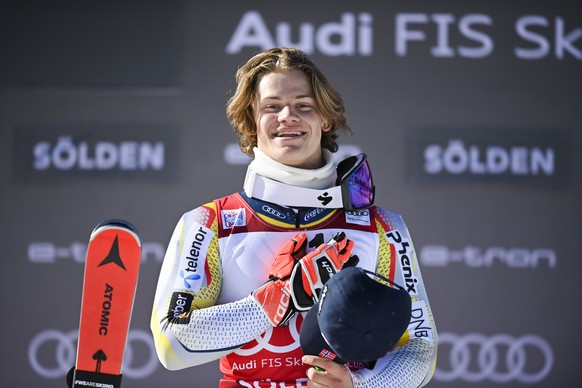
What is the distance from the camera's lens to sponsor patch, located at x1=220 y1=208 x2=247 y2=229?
228cm

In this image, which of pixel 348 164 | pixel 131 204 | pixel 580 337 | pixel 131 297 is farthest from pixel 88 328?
pixel 580 337

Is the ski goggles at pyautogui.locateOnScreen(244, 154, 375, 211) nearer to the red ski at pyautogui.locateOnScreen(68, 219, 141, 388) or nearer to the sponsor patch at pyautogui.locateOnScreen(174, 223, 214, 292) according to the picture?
the sponsor patch at pyautogui.locateOnScreen(174, 223, 214, 292)

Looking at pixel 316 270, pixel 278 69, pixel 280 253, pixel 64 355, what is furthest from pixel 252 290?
pixel 64 355

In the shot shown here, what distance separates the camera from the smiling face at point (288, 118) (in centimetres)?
229

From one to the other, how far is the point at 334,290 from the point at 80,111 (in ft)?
10.0

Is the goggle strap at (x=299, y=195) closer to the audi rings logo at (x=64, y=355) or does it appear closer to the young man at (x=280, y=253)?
the young man at (x=280, y=253)

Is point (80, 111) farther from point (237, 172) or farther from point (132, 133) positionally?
point (237, 172)

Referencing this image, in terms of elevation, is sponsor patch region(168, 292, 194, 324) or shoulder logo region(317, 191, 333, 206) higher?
shoulder logo region(317, 191, 333, 206)

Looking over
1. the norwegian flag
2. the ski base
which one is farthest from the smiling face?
the ski base

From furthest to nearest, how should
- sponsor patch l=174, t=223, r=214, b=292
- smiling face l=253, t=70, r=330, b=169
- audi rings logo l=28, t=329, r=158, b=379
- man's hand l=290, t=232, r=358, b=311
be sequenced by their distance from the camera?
audi rings logo l=28, t=329, r=158, b=379 → smiling face l=253, t=70, r=330, b=169 → sponsor patch l=174, t=223, r=214, b=292 → man's hand l=290, t=232, r=358, b=311

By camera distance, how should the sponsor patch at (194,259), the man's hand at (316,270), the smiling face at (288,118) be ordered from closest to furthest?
1. the man's hand at (316,270)
2. the sponsor patch at (194,259)
3. the smiling face at (288,118)

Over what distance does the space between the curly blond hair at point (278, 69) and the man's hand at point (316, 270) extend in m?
0.38

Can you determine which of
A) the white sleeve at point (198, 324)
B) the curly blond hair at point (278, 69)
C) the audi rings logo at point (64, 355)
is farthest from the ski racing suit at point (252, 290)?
the audi rings logo at point (64, 355)

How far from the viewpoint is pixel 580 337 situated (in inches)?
188
